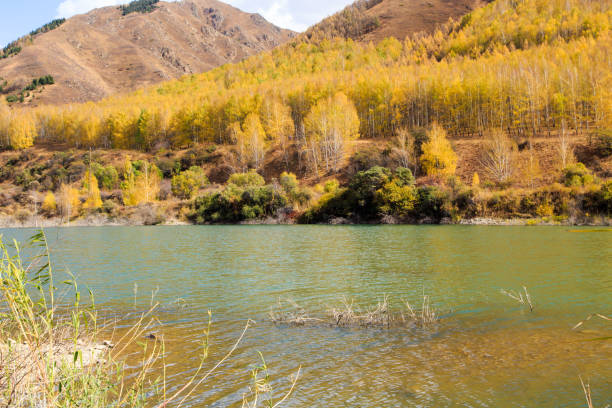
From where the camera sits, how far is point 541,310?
37.2 ft

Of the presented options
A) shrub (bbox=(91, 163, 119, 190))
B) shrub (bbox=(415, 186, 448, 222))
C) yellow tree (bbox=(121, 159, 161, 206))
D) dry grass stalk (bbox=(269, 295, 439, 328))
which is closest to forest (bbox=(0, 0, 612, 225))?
shrub (bbox=(415, 186, 448, 222))

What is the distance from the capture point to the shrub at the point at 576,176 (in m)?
43.8

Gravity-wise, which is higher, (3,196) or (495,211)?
(3,196)

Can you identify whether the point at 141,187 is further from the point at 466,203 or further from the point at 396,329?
the point at 396,329

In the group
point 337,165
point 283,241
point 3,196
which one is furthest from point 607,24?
point 3,196

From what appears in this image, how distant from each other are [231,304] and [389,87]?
79.2 m

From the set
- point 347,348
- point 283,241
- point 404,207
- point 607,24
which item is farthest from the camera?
point 607,24

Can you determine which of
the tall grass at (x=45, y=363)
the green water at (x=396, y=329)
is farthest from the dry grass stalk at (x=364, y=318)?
the tall grass at (x=45, y=363)

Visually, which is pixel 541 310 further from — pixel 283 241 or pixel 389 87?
pixel 389 87

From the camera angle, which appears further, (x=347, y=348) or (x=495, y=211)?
(x=495, y=211)

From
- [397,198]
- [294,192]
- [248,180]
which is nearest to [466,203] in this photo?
[397,198]

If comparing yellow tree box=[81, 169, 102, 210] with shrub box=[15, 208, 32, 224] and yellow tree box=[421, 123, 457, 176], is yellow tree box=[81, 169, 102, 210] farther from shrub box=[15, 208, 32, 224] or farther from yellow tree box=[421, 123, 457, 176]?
yellow tree box=[421, 123, 457, 176]

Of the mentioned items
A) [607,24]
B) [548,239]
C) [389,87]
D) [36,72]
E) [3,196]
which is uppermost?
[36,72]

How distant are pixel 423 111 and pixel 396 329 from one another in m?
78.4
